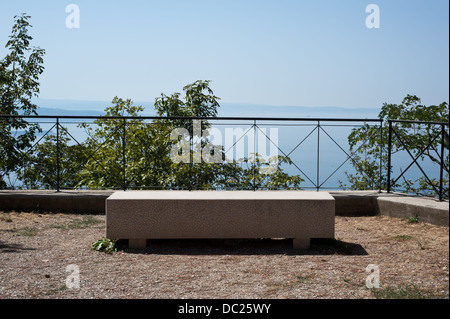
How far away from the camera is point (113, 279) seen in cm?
470

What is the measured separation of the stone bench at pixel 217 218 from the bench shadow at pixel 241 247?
4.6 inches

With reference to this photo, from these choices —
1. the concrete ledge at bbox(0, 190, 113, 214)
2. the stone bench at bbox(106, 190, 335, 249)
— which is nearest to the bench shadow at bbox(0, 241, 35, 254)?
the stone bench at bbox(106, 190, 335, 249)

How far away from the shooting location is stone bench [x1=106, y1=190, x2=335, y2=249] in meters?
5.87

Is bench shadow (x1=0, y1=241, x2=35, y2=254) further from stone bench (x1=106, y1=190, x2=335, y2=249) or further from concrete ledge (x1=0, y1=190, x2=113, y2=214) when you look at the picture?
concrete ledge (x1=0, y1=190, x2=113, y2=214)

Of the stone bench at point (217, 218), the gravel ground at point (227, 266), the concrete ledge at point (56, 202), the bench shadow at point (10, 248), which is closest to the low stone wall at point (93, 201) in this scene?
the concrete ledge at point (56, 202)

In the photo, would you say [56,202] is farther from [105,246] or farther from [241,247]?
[241,247]

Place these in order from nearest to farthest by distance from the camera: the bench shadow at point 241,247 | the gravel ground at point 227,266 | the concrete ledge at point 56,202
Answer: the gravel ground at point 227,266
the bench shadow at point 241,247
the concrete ledge at point 56,202

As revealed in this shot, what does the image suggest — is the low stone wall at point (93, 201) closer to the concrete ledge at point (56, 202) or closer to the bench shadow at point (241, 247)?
the concrete ledge at point (56, 202)

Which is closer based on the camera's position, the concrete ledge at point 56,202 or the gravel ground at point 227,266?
the gravel ground at point 227,266

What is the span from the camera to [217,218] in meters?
5.89

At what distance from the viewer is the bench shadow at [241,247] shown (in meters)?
5.72

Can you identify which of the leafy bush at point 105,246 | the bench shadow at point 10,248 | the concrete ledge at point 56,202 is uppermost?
the concrete ledge at point 56,202
